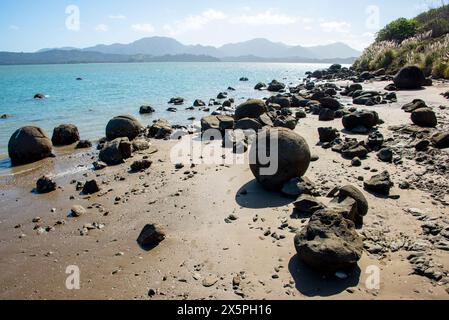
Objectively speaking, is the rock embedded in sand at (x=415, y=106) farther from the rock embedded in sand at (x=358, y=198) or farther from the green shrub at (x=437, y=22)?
the green shrub at (x=437, y=22)

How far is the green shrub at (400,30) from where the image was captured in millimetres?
45969

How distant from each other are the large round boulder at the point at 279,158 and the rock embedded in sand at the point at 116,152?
5696 mm

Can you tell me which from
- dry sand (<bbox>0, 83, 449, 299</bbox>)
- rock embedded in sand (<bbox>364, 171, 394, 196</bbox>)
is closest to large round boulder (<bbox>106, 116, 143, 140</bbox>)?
dry sand (<bbox>0, 83, 449, 299</bbox>)

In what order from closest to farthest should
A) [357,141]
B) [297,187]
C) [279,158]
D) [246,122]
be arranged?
[297,187] < [279,158] < [357,141] < [246,122]

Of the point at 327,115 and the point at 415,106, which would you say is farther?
the point at 327,115

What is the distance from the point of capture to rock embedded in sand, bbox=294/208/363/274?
17.2 ft

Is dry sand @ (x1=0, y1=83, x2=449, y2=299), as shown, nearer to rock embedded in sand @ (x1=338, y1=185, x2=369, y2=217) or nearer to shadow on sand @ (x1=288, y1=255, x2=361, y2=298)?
shadow on sand @ (x1=288, y1=255, x2=361, y2=298)

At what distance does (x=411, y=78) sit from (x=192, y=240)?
22.6m

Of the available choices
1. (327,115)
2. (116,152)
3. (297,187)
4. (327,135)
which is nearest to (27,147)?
(116,152)

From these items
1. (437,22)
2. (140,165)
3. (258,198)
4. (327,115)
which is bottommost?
(258,198)

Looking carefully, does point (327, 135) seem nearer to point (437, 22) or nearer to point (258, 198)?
point (258, 198)

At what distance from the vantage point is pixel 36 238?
291 inches

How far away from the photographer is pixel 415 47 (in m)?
35.3
